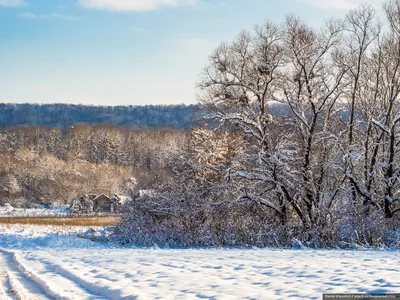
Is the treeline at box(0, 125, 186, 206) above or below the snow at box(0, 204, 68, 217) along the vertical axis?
above

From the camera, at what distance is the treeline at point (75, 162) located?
77.6m

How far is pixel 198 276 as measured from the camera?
9078 mm

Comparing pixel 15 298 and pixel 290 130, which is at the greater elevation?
pixel 290 130

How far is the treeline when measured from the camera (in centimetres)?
7762

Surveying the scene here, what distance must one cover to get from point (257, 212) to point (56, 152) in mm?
106936

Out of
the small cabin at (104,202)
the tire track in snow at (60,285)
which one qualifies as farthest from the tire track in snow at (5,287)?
the small cabin at (104,202)

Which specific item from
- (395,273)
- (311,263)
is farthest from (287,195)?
(395,273)

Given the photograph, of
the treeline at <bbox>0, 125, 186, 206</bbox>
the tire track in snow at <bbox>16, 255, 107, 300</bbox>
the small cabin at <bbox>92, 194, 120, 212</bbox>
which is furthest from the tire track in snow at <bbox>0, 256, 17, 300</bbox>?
the small cabin at <bbox>92, 194, 120, 212</bbox>

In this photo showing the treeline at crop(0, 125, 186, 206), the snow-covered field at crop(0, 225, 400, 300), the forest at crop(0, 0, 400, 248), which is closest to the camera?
the snow-covered field at crop(0, 225, 400, 300)

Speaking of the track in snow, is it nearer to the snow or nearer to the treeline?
the treeline

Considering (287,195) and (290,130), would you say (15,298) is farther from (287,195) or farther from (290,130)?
(290,130)

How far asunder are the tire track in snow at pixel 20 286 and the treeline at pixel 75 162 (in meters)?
13.9

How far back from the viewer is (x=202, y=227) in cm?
2033

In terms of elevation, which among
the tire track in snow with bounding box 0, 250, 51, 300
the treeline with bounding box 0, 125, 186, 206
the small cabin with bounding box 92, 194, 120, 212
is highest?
the tire track in snow with bounding box 0, 250, 51, 300
